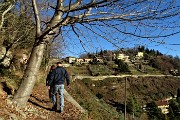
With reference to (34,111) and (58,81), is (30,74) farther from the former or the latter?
(34,111)

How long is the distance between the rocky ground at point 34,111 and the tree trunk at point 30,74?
0.28 meters

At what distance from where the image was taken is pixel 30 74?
834cm

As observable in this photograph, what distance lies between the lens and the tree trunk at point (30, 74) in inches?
327

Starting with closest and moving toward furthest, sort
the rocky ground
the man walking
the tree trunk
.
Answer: the rocky ground, the tree trunk, the man walking

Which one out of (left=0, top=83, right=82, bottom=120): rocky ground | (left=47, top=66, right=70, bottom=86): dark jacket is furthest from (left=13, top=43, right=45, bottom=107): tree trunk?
(left=47, top=66, right=70, bottom=86): dark jacket

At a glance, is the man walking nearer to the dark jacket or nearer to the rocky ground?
the dark jacket

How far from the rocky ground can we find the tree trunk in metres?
0.28

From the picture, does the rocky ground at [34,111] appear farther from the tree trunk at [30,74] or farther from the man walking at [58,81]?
the man walking at [58,81]

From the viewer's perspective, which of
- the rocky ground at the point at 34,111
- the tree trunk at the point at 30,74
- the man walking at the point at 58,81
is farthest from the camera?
the man walking at the point at 58,81

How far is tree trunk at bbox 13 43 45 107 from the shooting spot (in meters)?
8.31

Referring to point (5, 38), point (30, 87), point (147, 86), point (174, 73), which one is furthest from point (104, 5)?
point (174, 73)

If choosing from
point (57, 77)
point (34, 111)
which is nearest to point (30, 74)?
point (57, 77)

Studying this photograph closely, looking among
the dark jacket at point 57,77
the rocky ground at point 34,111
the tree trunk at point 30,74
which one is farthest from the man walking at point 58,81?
the tree trunk at point 30,74

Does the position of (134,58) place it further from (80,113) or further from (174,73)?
(174,73)
